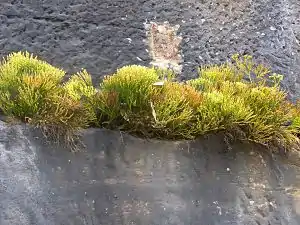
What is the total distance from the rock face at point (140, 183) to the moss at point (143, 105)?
0.31ft

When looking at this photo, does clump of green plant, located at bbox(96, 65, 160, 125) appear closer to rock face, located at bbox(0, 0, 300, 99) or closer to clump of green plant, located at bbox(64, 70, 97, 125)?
clump of green plant, located at bbox(64, 70, 97, 125)

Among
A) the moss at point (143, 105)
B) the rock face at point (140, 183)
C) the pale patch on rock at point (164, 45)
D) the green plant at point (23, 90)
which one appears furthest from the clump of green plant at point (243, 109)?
the green plant at point (23, 90)

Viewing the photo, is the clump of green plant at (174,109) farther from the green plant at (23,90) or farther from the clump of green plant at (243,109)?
the green plant at (23,90)

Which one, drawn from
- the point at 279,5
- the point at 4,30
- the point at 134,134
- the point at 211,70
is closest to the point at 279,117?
the point at 211,70

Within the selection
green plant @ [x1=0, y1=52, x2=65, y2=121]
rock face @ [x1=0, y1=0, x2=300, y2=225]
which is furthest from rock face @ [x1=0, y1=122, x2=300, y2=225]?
green plant @ [x1=0, y1=52, x2=65, y2=121]

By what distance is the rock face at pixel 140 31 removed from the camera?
3.71 meters

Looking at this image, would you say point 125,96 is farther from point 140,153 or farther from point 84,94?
point 140,153

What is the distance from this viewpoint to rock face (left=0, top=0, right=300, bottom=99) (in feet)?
12.2

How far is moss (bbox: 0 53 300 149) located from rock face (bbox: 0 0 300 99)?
0.35 meters

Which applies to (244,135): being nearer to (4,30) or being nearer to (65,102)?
(65,102)

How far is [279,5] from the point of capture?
13.9 feet

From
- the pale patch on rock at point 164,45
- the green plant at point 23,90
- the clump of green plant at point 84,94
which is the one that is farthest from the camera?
the pale patch on rock at point 164,45

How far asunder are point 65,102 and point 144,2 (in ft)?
4.28

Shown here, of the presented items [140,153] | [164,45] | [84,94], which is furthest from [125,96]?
[164,45]
